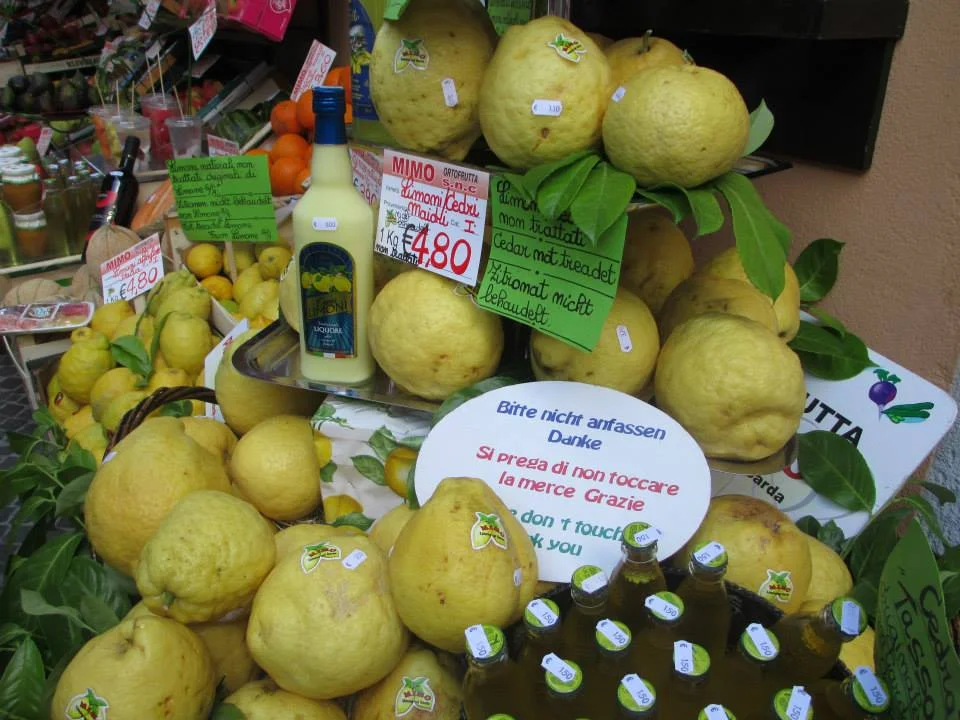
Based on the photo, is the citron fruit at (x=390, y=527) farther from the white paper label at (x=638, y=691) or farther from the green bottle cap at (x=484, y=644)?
the white paper label at (x=638, y=691)

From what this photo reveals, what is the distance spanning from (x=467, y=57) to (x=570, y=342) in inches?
17.3

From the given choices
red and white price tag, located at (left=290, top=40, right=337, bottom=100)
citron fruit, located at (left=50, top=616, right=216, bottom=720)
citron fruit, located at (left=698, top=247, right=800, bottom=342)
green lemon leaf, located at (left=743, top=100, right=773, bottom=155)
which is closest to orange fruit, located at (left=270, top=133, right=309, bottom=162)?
red and white price tag, located at (left=290, top=40, right=337, bottom=100)

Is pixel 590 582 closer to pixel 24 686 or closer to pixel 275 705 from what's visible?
pixel 275 705

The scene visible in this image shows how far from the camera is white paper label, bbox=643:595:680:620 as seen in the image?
0.74 meters

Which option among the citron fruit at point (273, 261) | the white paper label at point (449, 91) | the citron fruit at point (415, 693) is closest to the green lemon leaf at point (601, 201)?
the white paper label at point (449, 91)

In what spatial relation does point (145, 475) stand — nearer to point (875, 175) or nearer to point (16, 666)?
point (16, 666)

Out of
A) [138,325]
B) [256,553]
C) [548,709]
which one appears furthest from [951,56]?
[138,325]

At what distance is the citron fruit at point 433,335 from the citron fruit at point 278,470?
26cm

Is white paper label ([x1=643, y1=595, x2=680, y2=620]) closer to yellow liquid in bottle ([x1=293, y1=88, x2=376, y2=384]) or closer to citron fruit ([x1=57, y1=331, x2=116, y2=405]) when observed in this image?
yellow liquid in bottle ([x1=293, y1=88, x2=376, y2=384])

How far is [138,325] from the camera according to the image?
218cm

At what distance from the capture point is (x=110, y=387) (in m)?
1.92

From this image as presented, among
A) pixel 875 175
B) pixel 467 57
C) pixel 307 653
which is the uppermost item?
pixel 467 57

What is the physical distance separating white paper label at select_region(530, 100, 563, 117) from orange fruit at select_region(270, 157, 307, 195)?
1.78m

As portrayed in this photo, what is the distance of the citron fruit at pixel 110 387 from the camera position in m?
1.89
